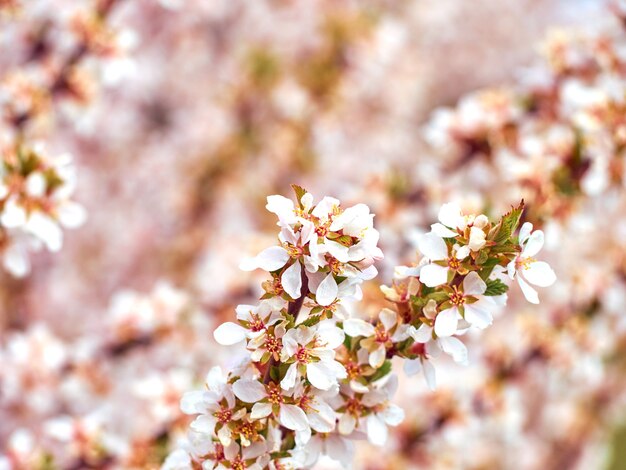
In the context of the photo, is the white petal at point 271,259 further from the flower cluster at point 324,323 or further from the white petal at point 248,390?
the white petal at point 248,390

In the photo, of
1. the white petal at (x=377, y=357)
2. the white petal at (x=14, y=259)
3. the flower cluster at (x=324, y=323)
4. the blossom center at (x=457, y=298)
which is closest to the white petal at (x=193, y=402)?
the flower cluster at (x=324, y=323)

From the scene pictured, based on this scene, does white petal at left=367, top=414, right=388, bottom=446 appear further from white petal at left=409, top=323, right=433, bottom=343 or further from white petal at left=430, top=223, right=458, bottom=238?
white petal at left=430, top=223, right=458, bottom=238

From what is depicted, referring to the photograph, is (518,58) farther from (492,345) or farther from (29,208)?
(29,208)

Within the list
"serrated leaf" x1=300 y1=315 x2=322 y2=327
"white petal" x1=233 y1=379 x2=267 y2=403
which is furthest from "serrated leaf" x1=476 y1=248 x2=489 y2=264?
"white petal" x1=233 y1=379 x2=267 y2=403

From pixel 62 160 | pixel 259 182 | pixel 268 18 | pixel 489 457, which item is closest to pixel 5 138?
pixel 62 160

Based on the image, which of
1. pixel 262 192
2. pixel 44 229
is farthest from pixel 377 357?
pixel 262 192
